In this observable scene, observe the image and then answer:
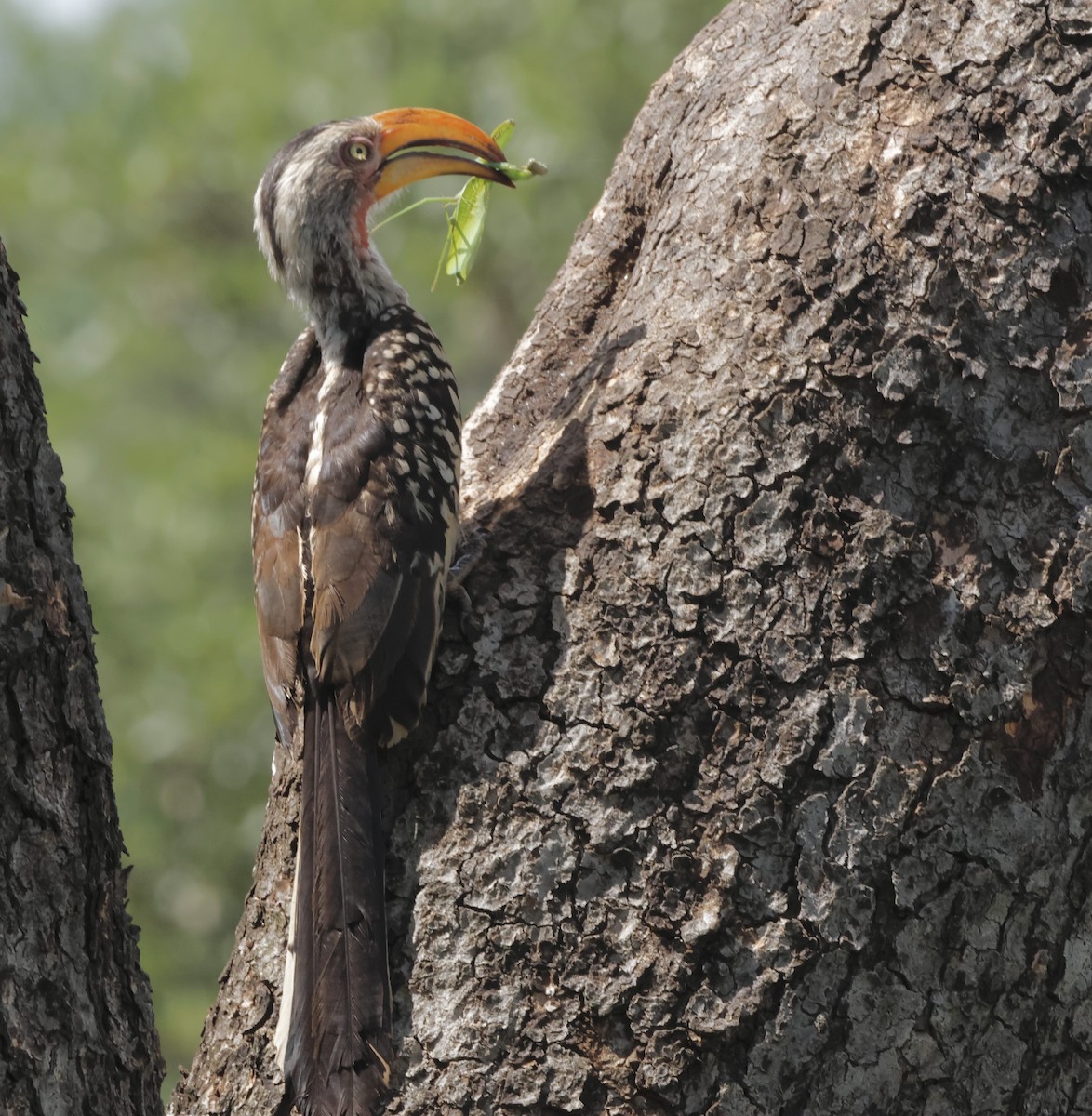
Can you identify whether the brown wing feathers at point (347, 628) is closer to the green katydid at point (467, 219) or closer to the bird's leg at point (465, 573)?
the bird's leg at point (465, 573)

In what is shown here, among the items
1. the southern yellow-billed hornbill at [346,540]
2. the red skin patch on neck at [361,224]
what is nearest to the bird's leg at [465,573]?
the southern yellow-billed hornbill at [346,540]

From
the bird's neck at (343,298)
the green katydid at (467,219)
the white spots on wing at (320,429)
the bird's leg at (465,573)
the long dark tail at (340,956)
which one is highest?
the green katydid at (467,219)

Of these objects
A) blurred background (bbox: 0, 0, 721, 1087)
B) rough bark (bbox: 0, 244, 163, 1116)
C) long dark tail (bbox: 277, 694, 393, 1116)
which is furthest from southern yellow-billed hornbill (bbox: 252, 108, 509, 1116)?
blurred background (bbox: 0, 0, 721, 1087)

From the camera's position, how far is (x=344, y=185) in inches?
151

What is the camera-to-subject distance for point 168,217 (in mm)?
11195

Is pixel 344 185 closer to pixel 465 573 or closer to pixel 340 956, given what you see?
pixel 465 573

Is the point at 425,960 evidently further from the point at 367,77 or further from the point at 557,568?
the point at 367,77

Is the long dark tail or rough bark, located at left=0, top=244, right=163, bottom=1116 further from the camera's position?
the long dark tail

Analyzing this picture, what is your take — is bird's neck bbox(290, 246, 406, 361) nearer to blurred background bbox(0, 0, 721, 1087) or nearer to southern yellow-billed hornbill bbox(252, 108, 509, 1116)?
southern yellow-billed hornbill bbox(252, 108, 509, 1116)

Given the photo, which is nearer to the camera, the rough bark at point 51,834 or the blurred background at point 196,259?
the rough bark at point 51,834

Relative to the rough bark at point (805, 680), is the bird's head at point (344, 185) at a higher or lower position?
higher

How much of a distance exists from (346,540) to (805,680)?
3.67ft

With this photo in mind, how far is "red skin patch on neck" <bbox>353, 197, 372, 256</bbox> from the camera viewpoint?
384 cm

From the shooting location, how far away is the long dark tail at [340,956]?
2.25m
